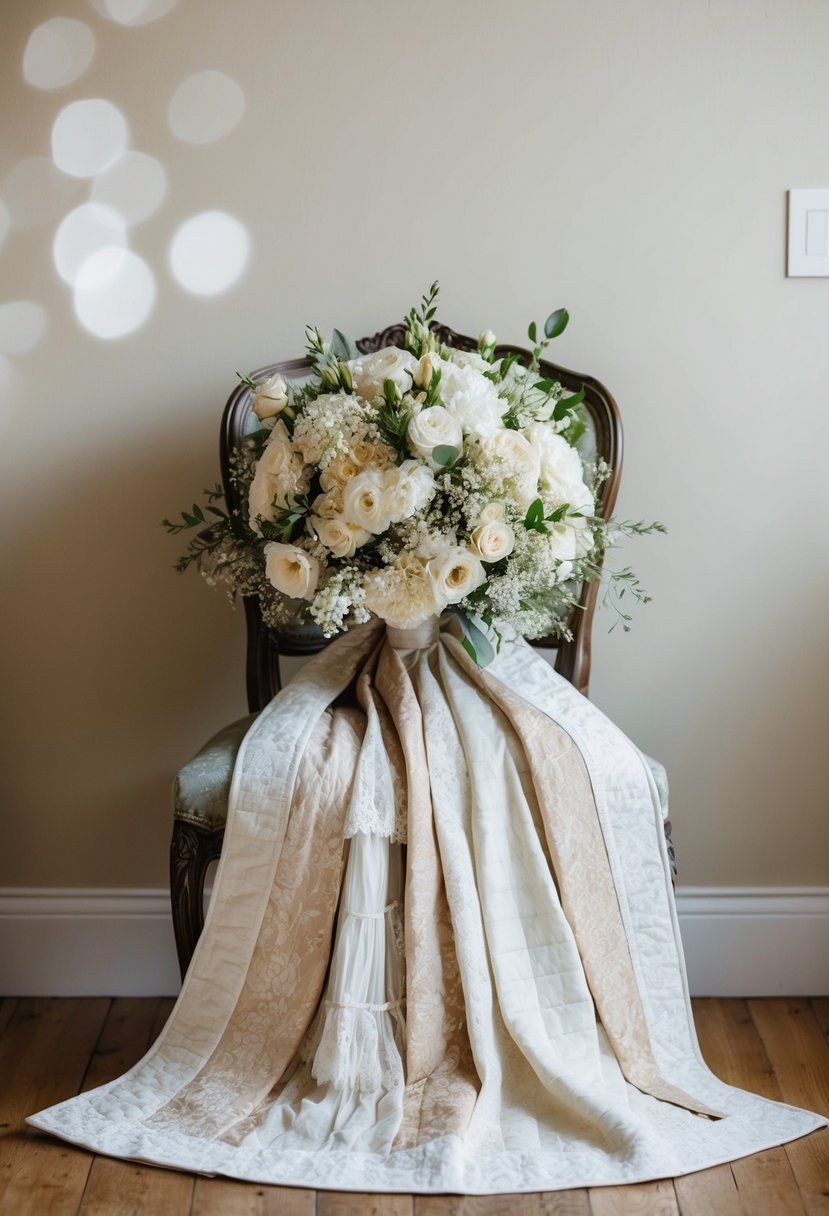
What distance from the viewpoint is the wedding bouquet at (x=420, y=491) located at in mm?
1695

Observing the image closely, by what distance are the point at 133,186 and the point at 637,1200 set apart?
6.03ft

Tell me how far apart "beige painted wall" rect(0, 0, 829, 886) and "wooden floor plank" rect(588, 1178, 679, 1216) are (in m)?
0.77

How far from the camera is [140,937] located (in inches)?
90.0

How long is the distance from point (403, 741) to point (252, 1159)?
63 centimetres

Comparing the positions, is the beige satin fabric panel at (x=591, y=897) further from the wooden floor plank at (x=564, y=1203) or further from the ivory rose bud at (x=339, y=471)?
the ivory rose bud at (x=339, y=471)

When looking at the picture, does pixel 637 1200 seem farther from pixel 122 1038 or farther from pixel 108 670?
pixel 108 670

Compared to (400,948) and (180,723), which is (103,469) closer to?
(180,723)

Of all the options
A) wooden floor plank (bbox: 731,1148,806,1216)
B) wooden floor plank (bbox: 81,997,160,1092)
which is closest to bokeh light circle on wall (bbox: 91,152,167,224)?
wooden floor plank (bbox: 81,997,160,1092)

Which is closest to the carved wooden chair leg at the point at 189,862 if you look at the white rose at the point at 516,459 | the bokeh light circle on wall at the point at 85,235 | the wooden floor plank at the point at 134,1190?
the wooden floor plank at the point at 134,1190

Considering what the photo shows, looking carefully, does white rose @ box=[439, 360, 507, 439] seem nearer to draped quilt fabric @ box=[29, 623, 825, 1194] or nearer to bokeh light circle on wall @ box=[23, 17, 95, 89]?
draped quilt fabric @ box=[29, 623, 825, 1194]

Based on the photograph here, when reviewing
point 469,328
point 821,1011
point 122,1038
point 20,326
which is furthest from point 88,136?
point 821,1011

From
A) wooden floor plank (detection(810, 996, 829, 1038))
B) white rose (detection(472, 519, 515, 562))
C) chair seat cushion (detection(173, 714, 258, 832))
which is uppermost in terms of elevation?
white rose (detection(472, 519, 515, 562))

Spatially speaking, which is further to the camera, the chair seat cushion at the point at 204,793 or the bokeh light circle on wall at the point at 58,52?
the bokeh light circle on wall at the point at 58,52

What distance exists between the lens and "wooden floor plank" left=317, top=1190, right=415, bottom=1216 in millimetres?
1580
